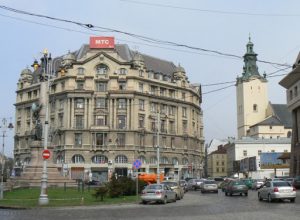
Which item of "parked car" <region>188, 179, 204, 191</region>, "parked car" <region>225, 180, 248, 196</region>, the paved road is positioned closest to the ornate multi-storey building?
"parked car" <region>188, 179, 204, 191</region>

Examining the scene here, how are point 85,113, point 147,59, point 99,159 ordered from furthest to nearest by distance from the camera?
point 147,59 → point 85,113 → point 99,159

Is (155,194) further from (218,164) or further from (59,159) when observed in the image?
(218,164)

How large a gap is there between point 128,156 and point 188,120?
71.5ft

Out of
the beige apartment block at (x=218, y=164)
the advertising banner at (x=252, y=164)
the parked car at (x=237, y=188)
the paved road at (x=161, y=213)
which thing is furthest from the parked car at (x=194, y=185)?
the beige apartment block at (x=218, y=164)

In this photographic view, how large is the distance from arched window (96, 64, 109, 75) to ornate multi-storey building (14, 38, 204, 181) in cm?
2

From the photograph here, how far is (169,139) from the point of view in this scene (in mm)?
102562

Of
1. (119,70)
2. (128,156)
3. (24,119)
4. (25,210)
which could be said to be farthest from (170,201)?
(24,119)

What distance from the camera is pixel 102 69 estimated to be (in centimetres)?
9875

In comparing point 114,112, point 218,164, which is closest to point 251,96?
point 218,164

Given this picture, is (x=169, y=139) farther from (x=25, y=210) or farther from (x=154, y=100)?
(x=25, y=210)

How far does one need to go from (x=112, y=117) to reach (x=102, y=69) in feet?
35.7

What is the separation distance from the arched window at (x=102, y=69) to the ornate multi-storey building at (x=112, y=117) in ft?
0.07

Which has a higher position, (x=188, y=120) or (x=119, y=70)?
(x=119, y=70)

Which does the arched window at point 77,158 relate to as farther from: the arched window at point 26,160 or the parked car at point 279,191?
the parked car at point 279,191
